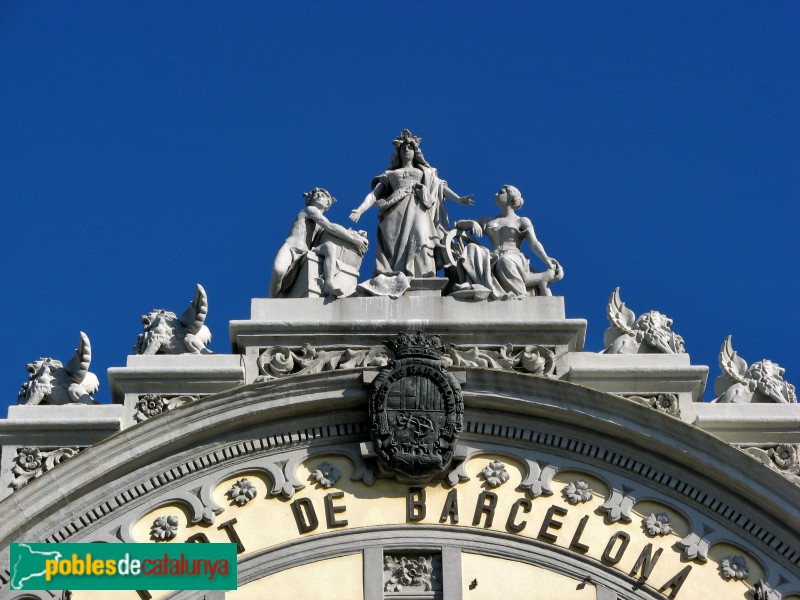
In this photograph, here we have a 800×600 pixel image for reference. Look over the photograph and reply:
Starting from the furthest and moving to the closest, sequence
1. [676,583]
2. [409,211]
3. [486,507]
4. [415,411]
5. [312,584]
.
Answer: [409,211] → [415,411] → [486,507] → [676,583] → [312,584]

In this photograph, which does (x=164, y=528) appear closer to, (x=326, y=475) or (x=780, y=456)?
(x=326, y=475)

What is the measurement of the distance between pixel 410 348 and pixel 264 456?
1.88m

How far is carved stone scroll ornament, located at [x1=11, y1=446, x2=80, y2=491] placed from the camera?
24.0m

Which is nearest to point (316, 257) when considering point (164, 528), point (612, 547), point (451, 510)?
point (451, 510)

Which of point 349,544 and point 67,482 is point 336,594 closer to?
point 349,544

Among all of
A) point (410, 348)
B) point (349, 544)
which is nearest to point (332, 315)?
point (410, 348)

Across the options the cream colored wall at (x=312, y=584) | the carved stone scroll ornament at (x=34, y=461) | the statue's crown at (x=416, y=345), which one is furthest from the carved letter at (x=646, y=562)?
the carved stone scroll ornament at (x=34, y=461)

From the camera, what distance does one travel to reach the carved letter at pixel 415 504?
23.9 metres

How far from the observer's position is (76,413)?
24.3 meters

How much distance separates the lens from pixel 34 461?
24094 millimetres

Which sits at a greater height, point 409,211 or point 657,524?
point 409,211

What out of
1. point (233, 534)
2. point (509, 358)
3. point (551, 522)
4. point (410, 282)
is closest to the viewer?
point (233, 534)

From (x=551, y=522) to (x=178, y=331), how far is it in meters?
4.49

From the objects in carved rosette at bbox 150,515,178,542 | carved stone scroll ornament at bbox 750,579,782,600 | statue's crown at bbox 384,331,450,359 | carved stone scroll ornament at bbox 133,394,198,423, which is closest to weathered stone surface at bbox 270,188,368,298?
statue's crown at bbox 384,331,450,359
